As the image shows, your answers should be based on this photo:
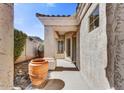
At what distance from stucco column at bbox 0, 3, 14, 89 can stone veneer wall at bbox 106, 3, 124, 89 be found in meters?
1.57

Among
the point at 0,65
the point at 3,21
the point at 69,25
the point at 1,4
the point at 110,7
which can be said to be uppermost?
the point at 69,25

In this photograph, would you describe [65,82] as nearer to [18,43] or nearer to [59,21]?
[59,21]

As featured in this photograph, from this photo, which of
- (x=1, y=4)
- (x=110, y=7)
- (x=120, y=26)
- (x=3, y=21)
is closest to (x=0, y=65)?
(x=3, y=21)

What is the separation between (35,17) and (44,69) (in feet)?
11.8

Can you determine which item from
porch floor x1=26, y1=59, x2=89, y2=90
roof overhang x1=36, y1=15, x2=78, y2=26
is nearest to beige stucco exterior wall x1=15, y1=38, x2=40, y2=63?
A: roof overhang x1=36, y1=15, x2=78, y2=26

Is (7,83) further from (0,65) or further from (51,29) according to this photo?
(51,29)

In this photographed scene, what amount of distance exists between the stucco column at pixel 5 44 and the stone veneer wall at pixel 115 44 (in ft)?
5.16

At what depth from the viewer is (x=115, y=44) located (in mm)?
2535

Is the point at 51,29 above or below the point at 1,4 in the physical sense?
above

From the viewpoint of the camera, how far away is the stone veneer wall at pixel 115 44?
7.65 feet

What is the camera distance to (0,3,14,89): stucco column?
1.65 metres

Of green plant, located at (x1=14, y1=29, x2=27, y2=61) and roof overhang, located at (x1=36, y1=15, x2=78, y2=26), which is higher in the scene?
roof overhang, located at (x1=36, y1=15, x2=78, y2=26)

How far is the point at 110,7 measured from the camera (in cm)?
276

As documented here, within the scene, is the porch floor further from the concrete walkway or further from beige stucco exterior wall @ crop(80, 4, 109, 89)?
beige stucco exterior wall @ crop(80, 4, 109, 89)
